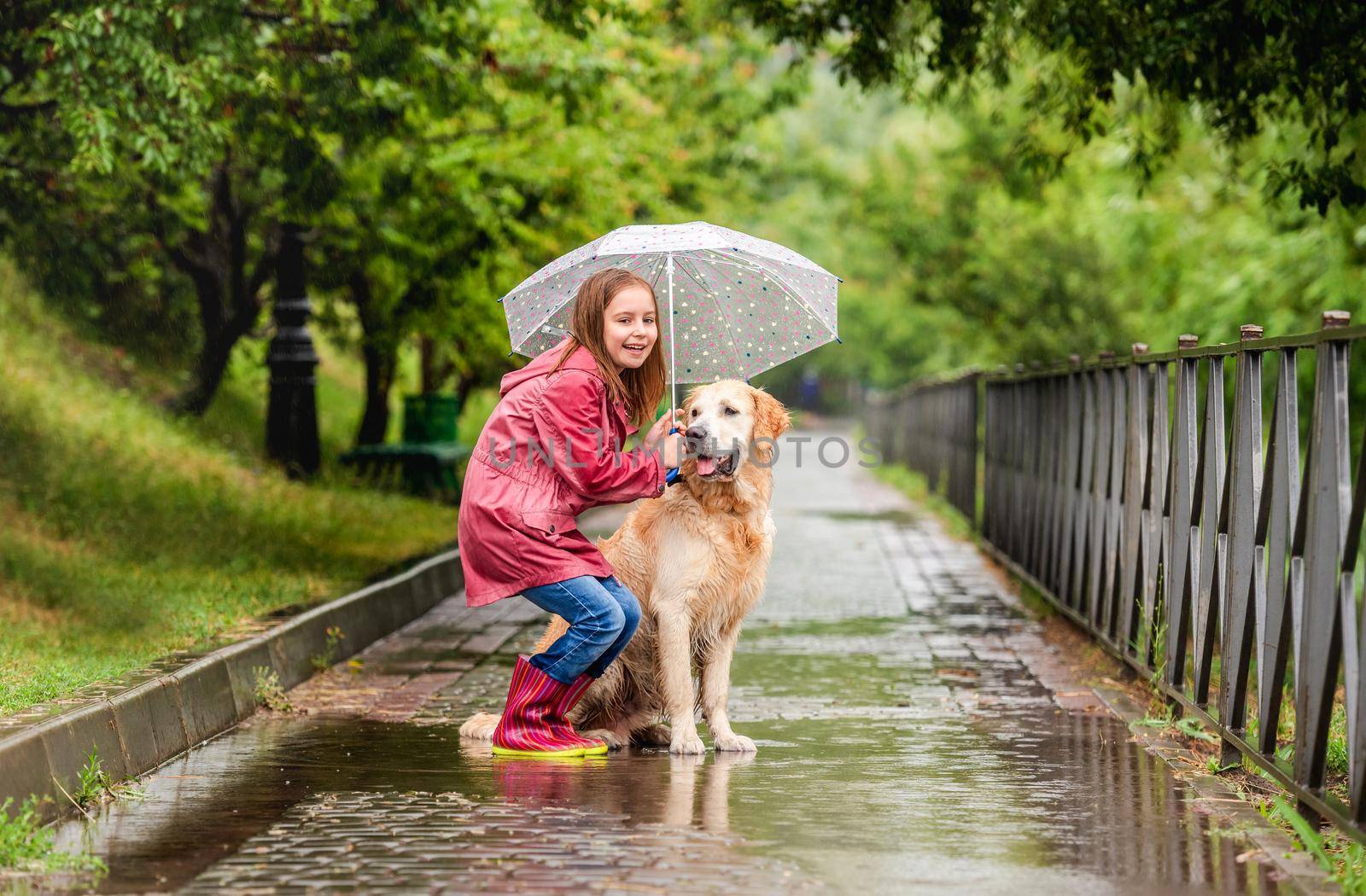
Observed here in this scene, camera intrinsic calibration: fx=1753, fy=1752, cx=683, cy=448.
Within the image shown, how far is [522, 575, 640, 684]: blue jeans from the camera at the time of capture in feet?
22.1

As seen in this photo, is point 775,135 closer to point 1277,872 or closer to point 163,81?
point 163,81

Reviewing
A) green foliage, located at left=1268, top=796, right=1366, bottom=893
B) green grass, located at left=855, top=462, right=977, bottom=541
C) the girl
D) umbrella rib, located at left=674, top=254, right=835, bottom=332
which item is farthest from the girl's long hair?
green grass, located at left=855, top=462, right=977, bottom=541

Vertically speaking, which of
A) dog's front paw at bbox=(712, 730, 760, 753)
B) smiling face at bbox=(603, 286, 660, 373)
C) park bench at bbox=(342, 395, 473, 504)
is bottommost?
dog's front paw at bbox=(712, 730, 760, 753)

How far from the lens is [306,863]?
5180mm

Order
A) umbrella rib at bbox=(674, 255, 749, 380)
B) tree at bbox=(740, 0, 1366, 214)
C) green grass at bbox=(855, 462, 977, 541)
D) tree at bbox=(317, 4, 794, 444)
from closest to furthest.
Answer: umbrella rib at bbox=(674, 255, 749, 380)
tree at bbox=(740, 0, 1366, 214)
tree at bbox=(317, 4, 794, 444)
green grass at bbox=(855, 462, 977, 541)

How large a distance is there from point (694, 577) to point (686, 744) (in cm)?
67

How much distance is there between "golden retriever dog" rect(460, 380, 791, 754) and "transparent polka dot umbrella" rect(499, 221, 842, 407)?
0.50 m

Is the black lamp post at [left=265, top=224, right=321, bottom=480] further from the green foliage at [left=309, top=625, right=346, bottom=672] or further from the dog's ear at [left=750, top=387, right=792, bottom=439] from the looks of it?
the dog's ear at [left=750, top=387, right=792, bottom=439]

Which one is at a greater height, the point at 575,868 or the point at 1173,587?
the point at 1173,587

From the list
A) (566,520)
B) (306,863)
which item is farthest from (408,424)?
(306,863)

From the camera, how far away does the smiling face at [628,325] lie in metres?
6.86

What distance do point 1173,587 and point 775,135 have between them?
86.0 ft

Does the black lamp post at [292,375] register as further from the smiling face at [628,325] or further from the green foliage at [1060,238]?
the smiling face at [628,325]

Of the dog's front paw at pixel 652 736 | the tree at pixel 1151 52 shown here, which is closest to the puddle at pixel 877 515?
the tree at pixel 1151 52
